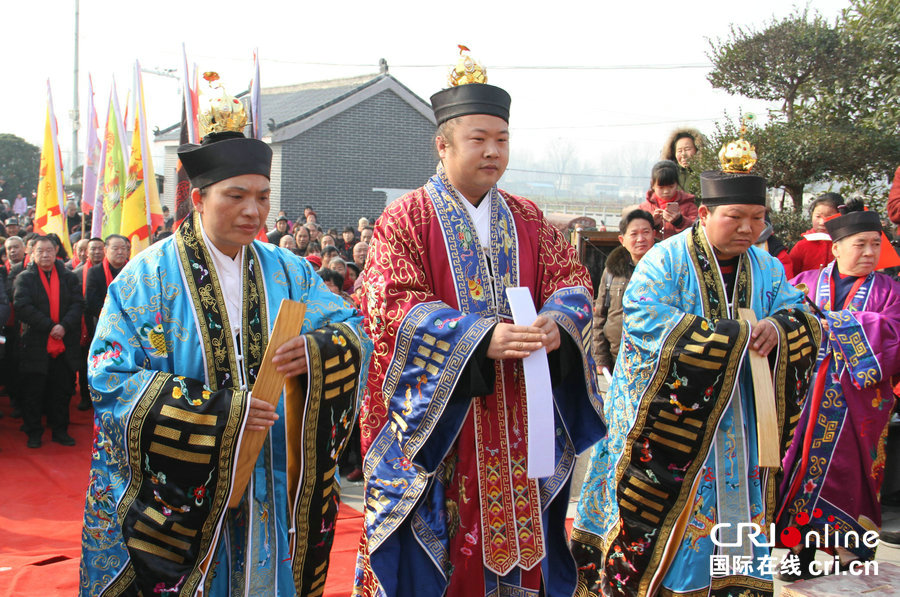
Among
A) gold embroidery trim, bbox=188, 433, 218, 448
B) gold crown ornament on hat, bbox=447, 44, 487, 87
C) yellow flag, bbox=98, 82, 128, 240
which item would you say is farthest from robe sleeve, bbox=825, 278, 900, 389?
yellow flag, bbox=98, 82, 128, 240

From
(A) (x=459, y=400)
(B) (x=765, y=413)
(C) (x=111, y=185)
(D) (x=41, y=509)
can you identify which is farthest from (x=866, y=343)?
(C) (x=111, y=185)

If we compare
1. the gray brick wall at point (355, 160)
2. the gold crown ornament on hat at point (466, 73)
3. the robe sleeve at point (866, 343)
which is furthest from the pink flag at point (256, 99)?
the gray brick wall at point (355, 160)

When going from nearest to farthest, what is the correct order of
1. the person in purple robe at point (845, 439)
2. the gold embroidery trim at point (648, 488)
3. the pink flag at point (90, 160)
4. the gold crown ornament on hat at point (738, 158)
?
the gold embroidery trim at point (648, 488), the gold crown ornament on hat at point (738, 158), the person in purple robe at point (845, 439), the pink flag at point (90, 160)

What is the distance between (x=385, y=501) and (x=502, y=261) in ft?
3.60

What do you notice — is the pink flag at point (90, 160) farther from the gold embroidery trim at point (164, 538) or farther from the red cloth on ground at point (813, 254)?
the gold embroidery trim at point (164, 538)

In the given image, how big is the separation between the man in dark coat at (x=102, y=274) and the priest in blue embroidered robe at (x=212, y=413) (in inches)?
225

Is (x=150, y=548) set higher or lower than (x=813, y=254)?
lower

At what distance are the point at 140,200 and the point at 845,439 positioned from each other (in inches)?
299

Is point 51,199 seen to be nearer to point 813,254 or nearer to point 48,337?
point 48,337

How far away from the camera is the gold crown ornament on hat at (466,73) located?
335 centimetres

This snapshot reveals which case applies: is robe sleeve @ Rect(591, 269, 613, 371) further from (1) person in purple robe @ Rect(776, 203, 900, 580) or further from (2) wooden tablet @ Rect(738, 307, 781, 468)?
(2) wooden tablet @ Rect(738, 307, 781, 468)

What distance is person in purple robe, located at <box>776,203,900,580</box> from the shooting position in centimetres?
467

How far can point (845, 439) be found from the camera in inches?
188

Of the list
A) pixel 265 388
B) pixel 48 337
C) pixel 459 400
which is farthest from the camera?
pixel 48 337
